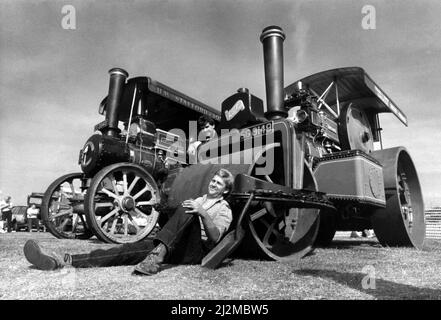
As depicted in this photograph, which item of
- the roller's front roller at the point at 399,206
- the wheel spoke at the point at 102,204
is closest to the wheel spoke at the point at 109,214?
the wheel spoke at the point at 102,204

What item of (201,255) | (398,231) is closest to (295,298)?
(201,255)

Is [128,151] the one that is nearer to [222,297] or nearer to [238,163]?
[238,163]

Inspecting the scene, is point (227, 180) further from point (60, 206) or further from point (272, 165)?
point (60, 206)

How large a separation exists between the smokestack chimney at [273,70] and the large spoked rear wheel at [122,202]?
2096mm

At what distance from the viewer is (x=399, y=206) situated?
15.2 ft

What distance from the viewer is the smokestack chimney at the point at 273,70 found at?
3.81 meters

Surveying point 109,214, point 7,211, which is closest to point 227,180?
point 109,214

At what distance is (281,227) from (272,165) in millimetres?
735

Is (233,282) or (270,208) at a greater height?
(270,208)

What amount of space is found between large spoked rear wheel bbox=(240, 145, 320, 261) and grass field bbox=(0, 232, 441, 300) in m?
0.29

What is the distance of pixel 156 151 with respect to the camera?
21.4 ft

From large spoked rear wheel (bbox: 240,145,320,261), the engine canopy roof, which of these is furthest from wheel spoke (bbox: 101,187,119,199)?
the engine canopy roof

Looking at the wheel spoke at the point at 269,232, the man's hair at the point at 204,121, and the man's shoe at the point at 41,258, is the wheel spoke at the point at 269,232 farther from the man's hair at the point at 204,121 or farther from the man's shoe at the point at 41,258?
the man's hair at the point at 204,121
